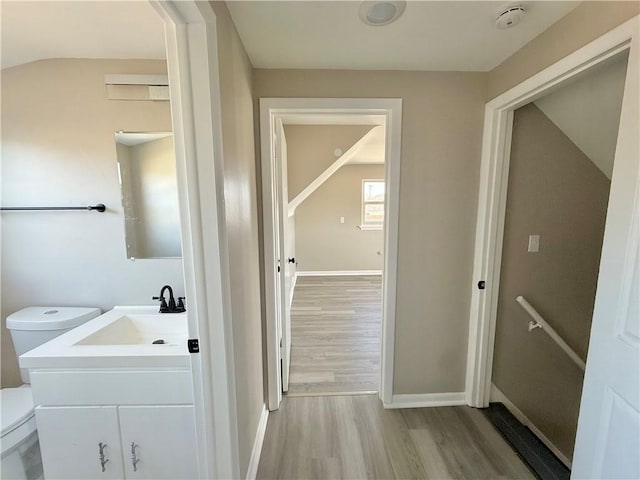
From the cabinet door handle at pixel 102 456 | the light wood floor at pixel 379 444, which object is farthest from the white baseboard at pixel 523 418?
the cabinet door handle at pixel 102 456

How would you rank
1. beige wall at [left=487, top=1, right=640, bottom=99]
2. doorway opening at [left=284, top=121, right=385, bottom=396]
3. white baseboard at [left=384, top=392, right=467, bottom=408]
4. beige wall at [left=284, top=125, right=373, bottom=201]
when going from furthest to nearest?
beige wall at [left=284, top=125, right=373, bottom=201] → doorway opening at [left=284, top=121, right=385, bottom=396] → white baseboard at [left=384, top=392, right=467, bottom=408] → beige wall at [left=487, top=1, right=640, bottom=99]

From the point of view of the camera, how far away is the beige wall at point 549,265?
5.60 feet

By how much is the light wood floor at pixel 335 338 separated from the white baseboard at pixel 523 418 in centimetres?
84

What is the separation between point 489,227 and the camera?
1.75m

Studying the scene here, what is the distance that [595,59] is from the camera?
1.05 metres

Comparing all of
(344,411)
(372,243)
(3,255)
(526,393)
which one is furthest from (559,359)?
(372,243)

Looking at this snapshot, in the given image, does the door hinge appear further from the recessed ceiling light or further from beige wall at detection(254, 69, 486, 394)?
the recessed ceiling light

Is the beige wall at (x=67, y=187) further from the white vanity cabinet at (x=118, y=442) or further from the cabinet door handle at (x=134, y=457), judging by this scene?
the cabinet door handle at (x=134, y=457)

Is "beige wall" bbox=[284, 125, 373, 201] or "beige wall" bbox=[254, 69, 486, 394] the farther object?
"beige wall" bbox=[284, 125, 373, 201]

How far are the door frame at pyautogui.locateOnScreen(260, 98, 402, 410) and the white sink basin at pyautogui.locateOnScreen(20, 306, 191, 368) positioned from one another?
1.97ft

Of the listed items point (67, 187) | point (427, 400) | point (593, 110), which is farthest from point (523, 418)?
point (67, 187)

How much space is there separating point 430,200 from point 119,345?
188 centimetres

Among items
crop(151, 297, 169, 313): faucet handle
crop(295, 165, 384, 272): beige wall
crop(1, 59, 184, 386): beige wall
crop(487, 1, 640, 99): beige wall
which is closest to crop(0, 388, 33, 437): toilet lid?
crop(1, 59, 184, 386): beige wall

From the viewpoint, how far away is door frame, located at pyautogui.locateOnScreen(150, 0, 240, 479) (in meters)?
0.89
